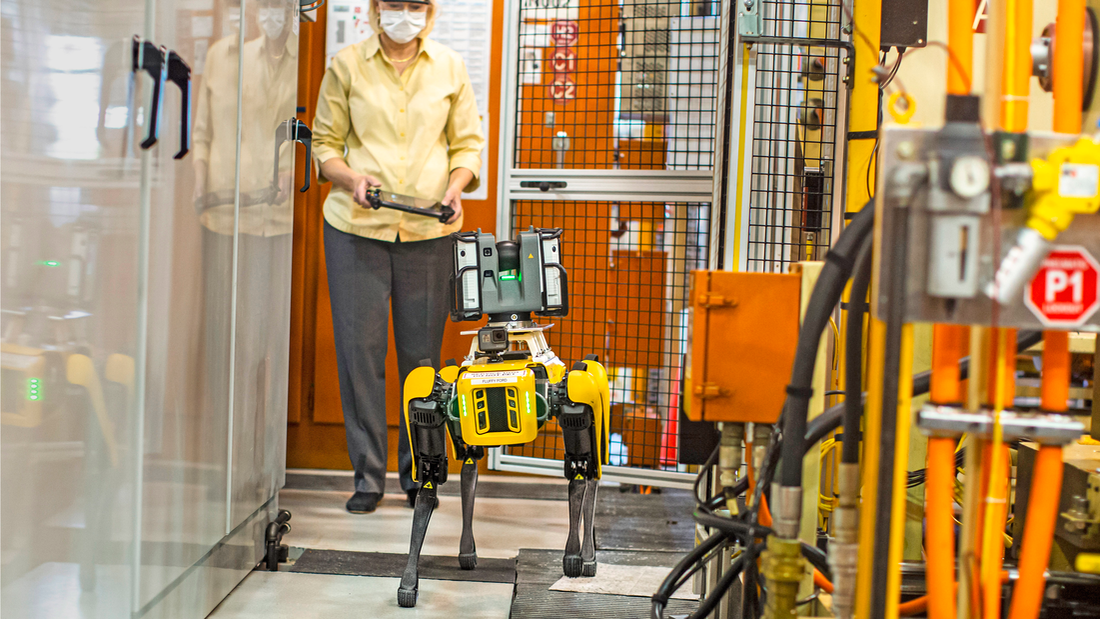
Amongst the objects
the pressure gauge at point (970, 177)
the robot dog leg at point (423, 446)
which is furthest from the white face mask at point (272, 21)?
the pressure gauge at point (970, 177)

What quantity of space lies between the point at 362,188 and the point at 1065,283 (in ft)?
8.13

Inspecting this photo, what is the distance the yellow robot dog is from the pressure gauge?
5.16 feet

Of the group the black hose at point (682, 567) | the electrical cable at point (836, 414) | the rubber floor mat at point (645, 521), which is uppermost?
the electrical cable at point (836, 414)

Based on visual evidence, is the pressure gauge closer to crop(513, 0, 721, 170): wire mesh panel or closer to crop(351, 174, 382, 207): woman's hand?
crop(351, 174, 382, 207): woman's hand

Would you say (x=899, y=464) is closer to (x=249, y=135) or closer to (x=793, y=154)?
(x=793, y=154)

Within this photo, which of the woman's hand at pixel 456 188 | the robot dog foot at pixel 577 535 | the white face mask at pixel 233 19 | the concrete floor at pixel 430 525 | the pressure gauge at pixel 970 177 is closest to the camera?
the pressure gauge at pixel 970 177

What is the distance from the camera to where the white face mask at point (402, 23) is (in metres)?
3.20

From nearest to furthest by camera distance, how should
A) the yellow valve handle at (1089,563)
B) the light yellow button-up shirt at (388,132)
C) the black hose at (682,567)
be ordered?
the yellow valve handle at (1089,563), the black hose at (682,567), the light yellow button-up shirt at (388,132)

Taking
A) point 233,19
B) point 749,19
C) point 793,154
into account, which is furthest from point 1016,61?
point 233,19

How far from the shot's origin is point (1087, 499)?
142cm

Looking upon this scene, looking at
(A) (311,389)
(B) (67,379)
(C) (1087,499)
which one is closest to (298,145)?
(A) (311,389)

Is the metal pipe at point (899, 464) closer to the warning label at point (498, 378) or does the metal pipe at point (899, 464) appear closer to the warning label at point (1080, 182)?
the warning label at point (1080, 182)

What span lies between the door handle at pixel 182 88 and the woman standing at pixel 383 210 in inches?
52.7

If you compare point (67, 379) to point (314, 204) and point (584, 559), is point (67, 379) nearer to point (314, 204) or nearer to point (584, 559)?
point (584, 559)
